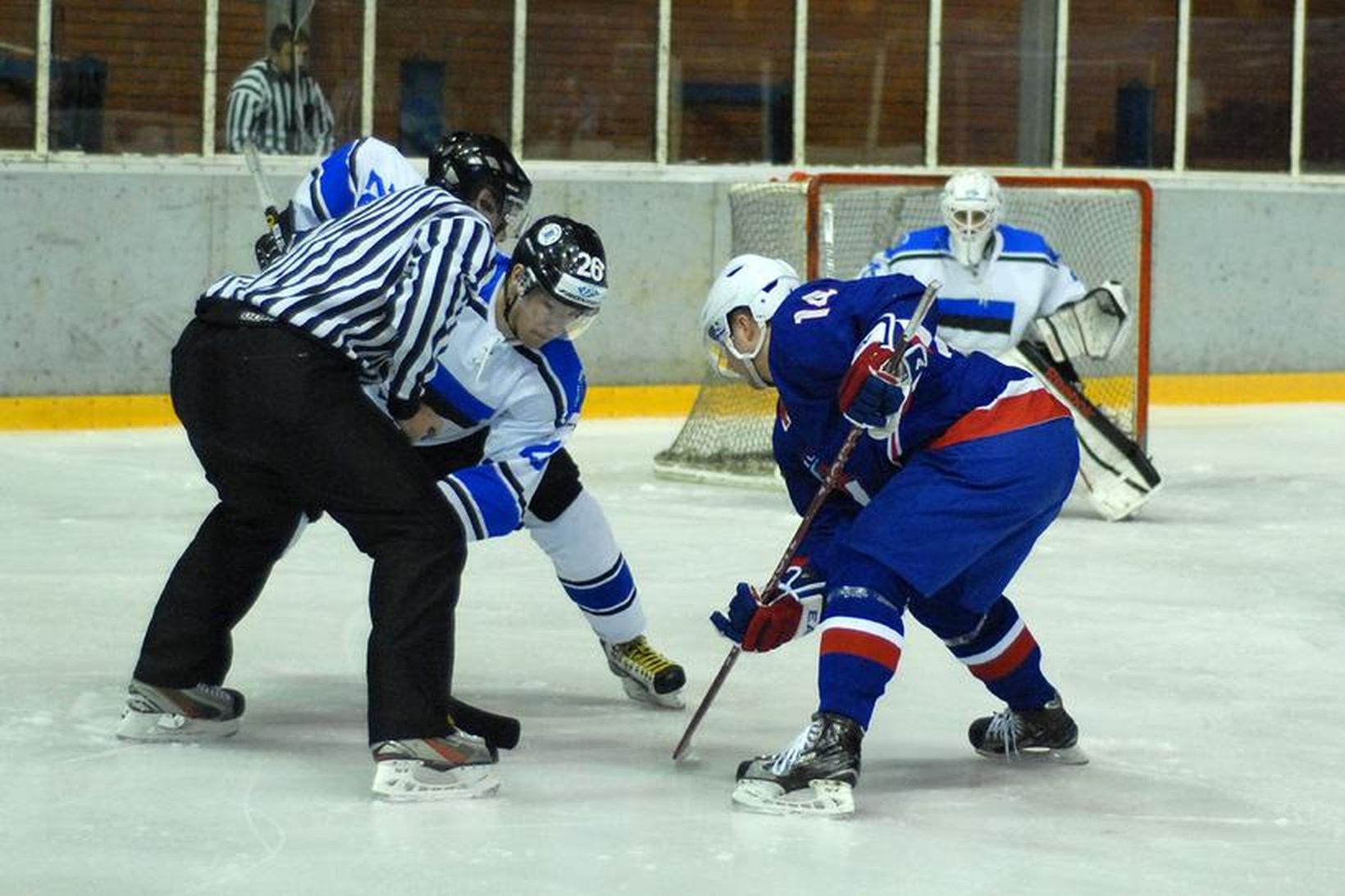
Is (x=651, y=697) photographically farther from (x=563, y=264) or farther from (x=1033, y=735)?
(x=563, y=264)

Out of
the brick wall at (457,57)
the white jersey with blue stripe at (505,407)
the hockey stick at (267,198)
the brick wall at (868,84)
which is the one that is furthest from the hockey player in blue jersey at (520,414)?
the brick wall at (868,84)

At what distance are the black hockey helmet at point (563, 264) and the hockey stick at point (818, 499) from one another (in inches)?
16.8

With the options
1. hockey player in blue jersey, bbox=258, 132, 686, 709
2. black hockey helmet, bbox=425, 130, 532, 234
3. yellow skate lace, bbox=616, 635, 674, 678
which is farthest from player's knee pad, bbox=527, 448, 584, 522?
black hockey helmet, bbox=425, 130, 532, 234

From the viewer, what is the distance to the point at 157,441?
26.8ft

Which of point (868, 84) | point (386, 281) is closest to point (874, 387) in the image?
point (386, 281)

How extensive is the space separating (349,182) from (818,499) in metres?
1.33

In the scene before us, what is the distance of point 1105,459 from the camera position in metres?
6.95

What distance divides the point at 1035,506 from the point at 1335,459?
16.8ft

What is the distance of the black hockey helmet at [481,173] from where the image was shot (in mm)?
4090

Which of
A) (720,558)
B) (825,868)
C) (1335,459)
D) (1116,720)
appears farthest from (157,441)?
(825,868)

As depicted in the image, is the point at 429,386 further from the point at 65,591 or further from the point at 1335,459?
the point at 1335,459

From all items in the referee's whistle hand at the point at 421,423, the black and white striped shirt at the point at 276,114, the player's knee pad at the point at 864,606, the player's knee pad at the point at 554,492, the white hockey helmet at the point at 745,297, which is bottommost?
the player's knee pad at the point at 864,606

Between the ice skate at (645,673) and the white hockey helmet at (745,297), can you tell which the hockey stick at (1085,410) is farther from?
the white hockey helmet at (745,297)

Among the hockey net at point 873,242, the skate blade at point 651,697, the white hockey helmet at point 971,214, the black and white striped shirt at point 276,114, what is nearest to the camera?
the skate blade at point 651,697
